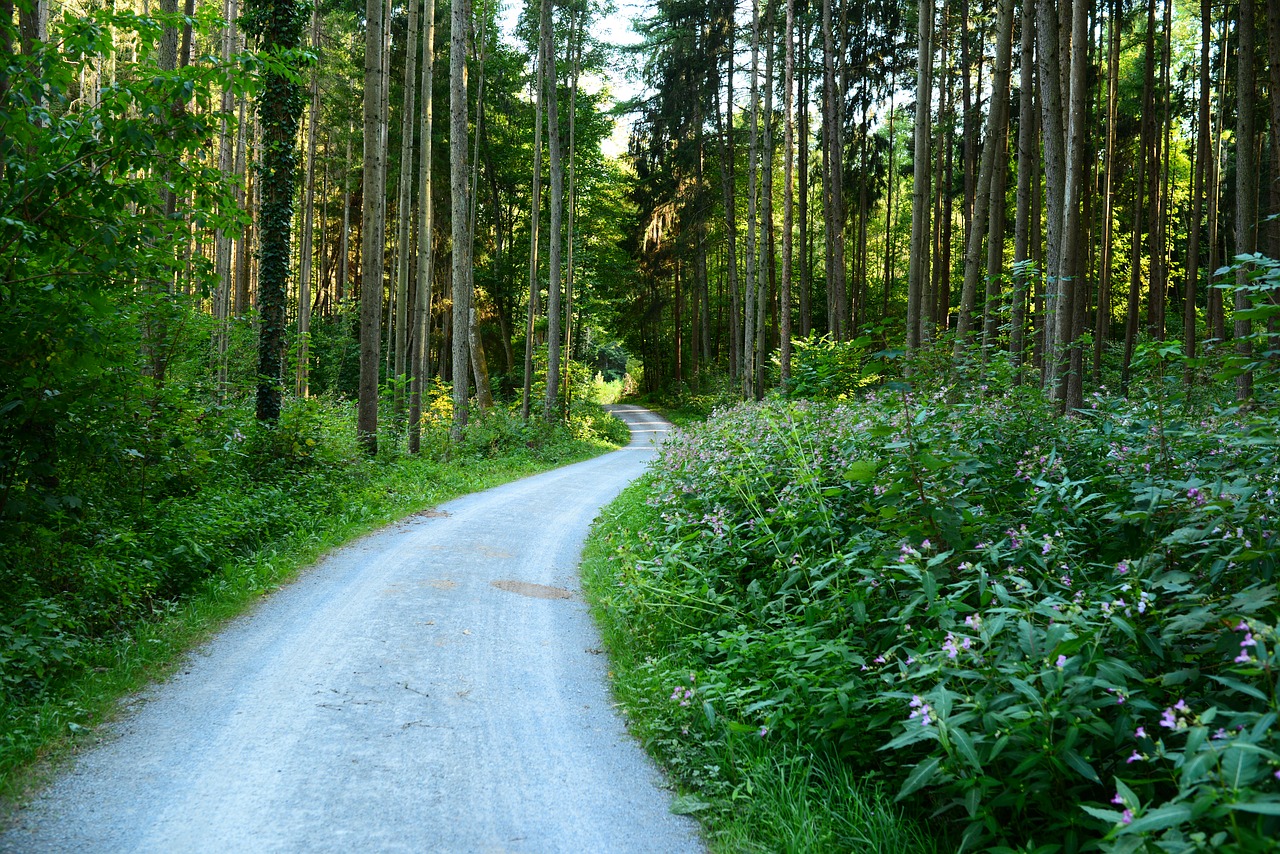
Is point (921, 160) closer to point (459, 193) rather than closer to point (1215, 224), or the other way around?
point (459, 193)

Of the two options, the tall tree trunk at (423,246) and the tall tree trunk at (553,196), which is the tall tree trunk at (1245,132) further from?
the tall tree trunk at (553,196)

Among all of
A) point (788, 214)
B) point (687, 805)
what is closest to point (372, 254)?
point (788, 214)

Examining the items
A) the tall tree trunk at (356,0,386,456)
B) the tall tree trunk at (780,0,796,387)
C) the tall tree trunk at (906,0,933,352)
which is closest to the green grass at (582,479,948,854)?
the tall tree trunk at (906,0,933,352)

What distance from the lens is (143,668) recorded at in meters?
5.25

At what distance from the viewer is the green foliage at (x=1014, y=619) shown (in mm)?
2754

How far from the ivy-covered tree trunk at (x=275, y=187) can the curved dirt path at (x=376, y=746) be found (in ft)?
17.7

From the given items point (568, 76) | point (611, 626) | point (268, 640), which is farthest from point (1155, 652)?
point (568, 76)

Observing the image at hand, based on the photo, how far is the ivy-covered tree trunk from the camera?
11570mm

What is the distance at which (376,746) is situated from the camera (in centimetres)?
418

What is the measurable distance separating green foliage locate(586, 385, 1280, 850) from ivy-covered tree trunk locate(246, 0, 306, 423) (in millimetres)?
7515

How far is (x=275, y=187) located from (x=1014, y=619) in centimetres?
1211

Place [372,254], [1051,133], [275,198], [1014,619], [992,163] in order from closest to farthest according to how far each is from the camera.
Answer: [1014,619]
[1051,133]
[275,198]
[992,163]
[372,254]

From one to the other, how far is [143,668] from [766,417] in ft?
20.8

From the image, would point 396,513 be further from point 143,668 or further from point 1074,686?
point 1074,686
